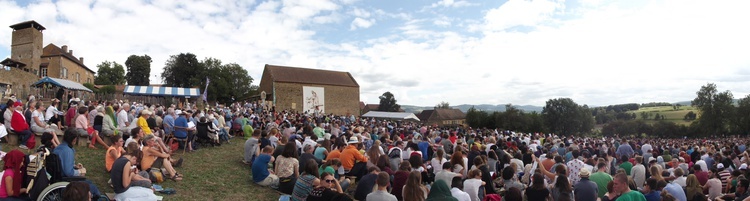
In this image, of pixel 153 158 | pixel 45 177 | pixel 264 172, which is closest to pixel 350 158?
pixel 264 172

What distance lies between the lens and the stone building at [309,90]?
5388 centimetres

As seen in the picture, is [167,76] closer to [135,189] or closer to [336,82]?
[336,82]

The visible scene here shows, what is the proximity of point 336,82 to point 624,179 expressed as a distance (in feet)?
178

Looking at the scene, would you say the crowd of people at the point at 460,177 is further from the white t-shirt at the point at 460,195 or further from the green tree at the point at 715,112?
the green tree at the point at 715,112

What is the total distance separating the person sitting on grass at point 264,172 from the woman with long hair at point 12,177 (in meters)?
3.87

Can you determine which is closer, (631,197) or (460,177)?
(631,197)

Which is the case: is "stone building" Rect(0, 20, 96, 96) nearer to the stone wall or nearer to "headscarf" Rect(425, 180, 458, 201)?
the stone wall

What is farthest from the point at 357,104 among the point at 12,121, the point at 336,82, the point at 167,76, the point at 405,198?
the point at 405,198

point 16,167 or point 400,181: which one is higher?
point 16,167

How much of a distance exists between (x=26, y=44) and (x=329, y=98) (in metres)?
37.1

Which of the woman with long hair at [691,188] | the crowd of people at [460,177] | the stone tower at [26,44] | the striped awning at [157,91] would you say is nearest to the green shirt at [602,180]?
the crowd of people at [460,177]

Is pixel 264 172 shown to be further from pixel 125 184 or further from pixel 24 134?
pixel 24 134

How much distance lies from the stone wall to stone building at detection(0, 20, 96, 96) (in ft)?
80.0

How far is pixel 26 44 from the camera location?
5225 cm
